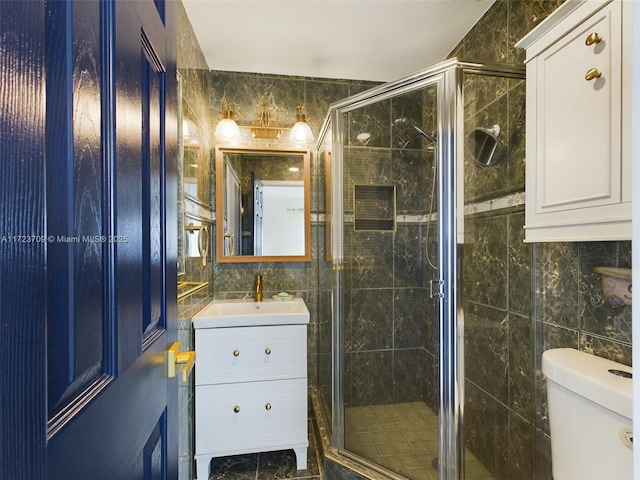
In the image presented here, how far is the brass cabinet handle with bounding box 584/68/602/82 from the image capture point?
2.81ft

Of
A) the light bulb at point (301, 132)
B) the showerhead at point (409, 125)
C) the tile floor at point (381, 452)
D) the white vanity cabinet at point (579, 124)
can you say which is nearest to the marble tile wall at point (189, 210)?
the tile floor at point (381, 452)

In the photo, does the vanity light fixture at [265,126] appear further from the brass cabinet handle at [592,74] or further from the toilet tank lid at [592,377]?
the toilet tank lid at [592,377]

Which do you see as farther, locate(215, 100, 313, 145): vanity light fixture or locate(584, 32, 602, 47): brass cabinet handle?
locate(215, 100, 313, 145): vanity light fixture

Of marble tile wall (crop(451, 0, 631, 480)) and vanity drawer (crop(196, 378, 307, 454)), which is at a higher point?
marble tile wall (crop(451, 0, 631, 480))

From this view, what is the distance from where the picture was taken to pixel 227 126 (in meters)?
2.00

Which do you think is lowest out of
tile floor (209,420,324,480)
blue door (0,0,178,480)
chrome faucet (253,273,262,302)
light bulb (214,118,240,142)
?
tile floor (209,420,324,480)

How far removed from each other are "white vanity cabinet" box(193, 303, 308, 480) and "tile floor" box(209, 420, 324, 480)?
6 cm

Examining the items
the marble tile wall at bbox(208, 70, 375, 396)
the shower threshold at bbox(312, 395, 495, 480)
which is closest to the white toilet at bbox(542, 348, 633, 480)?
the shower threshold at bbox(312, 395, 495, 480)

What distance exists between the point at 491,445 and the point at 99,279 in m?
1.60

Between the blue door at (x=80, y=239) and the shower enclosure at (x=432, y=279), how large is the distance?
1.07 meters

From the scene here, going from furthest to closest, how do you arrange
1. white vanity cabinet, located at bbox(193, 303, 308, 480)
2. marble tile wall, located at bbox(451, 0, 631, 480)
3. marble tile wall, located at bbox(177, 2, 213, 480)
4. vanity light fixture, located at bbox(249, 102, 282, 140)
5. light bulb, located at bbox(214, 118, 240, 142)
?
vanity light fixture, located at bbox(249, 102, 282, 140) < light bulb, located at bbox(214, 118, 240, 142) < white vanity cabinet, located at bbox(193, 303, 308, 480) < marble tile wall, located at bbox(177, 2, 213, 480) < marble tile wall, located at bbox(451, 0, 631, 480)

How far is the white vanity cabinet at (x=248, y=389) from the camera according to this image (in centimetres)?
161

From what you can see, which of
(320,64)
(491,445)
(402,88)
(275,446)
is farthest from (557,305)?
(320,64)

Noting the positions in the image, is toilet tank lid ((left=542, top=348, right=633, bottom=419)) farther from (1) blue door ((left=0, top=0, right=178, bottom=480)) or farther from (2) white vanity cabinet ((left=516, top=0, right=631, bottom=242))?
(1) blue door ((left=0, top=0, right=178, bottom=480))
